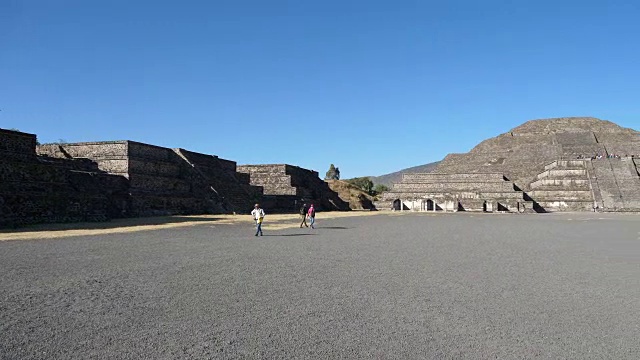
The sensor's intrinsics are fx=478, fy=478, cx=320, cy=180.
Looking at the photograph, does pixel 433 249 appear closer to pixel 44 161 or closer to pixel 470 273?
pixel 470 273

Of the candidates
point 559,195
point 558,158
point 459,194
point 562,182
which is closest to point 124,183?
point 459,194

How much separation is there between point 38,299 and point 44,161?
16693mm

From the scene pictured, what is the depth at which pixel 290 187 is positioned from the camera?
118 feet

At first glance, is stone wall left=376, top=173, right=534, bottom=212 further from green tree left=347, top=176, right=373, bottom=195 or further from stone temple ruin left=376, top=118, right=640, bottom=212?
green tree left=347, top=176, right=373, bottom=195

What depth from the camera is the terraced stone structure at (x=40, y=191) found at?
54.5ft

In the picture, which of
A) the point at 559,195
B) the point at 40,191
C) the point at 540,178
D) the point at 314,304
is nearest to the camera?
the point at 314,304

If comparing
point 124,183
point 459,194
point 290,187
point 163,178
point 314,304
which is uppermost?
point 163,178

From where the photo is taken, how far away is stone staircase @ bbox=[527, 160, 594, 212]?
34.4 meters

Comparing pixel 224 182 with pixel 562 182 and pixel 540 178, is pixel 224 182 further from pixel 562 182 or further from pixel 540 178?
pixel 562 182

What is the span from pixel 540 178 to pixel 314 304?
37.1m

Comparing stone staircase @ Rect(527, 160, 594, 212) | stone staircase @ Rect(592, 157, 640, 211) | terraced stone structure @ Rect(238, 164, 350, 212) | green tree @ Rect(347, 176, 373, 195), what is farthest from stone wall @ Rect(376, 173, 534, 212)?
green tree @ Rect(347, 176, 373, 195)

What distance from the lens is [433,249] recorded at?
36.4 feet

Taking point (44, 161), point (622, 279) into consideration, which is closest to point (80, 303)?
point (622, 279)

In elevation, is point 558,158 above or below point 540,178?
above
